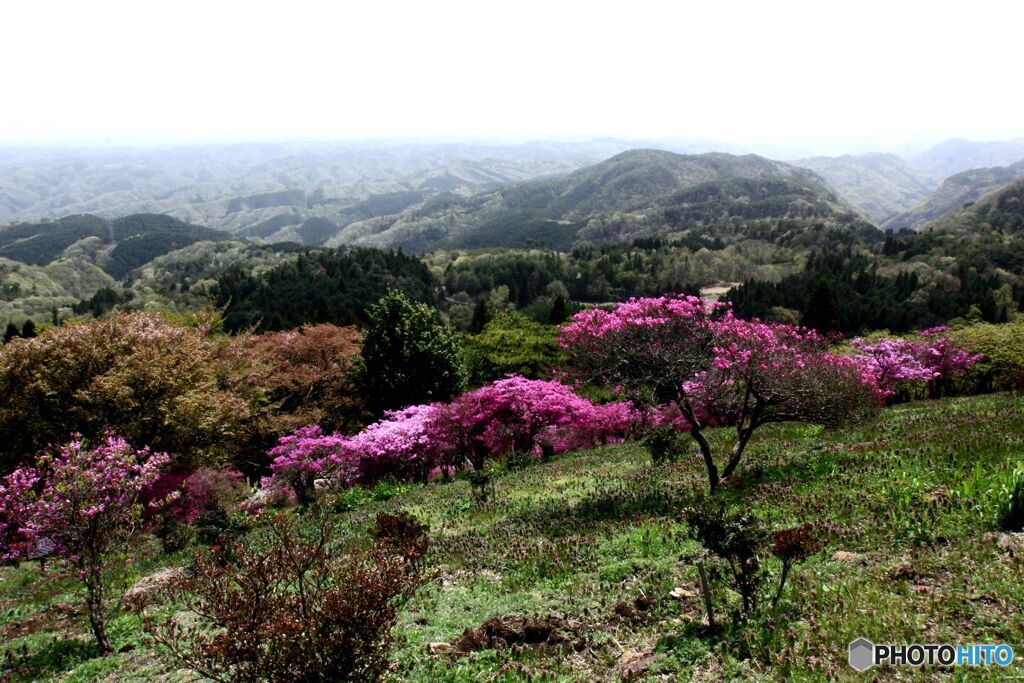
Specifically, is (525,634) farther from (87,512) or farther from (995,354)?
(995,354)

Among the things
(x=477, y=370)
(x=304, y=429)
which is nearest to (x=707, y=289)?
(x=477, y=370)

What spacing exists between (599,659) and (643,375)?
7381mm

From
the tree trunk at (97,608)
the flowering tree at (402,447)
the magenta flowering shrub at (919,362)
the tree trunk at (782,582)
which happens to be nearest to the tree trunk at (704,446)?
the tree trunk at (782,582)

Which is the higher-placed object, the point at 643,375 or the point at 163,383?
the point at 643,375

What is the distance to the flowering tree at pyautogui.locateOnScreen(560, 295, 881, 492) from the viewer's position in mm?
12820

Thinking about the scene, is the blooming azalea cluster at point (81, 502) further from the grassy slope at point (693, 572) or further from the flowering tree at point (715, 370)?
the flowering tree at point (715, 370)

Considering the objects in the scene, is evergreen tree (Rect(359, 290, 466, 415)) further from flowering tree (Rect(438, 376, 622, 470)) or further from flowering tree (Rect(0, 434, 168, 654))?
flowering tree (Rect(0, 434, 168, 654))

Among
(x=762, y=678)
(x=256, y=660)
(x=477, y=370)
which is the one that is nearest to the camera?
(x=256, y=660)

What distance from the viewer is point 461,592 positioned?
9.41 metres

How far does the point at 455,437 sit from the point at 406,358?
8.12 meters

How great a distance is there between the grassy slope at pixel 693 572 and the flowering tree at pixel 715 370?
138cm

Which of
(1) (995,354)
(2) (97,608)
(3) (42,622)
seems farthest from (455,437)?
(1) (995,354)

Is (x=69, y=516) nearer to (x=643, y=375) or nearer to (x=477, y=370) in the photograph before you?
(x=643, y=375)

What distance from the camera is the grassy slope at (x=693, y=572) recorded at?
247 inches
